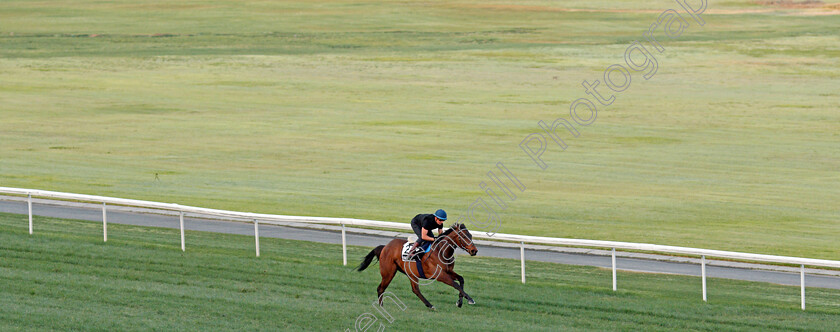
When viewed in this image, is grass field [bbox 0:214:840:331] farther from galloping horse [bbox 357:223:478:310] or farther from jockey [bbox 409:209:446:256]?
jockey [bbox 409:209:446:256]

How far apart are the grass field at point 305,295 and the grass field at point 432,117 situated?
4.31m

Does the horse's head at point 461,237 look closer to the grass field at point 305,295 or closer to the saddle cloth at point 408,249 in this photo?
the saddle cloth at point 408,249

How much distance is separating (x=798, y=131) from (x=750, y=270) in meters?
20.2

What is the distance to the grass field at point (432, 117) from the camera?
22.3 m

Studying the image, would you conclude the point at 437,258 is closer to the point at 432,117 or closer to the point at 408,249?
the point at 408,249

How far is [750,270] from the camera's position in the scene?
617 inches

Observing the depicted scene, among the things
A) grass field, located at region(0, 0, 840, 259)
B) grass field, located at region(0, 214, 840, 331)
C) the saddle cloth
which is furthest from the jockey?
grass field, located at region(0, 0, 840, 259)

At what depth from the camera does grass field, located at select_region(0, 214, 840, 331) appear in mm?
11570

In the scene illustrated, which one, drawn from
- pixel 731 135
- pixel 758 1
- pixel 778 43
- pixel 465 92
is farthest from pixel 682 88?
pixel 758 1

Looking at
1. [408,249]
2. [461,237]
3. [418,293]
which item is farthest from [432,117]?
[461,237]

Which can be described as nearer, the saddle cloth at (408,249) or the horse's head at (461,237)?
the horse's head at (461,237)

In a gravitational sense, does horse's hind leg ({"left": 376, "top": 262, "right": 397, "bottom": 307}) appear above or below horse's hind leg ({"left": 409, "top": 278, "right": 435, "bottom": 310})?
above

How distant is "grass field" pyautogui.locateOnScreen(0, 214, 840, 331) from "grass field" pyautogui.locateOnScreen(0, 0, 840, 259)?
4315 millimetres

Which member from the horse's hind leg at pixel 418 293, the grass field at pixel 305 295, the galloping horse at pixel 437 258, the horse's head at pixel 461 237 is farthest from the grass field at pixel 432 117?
the horse's head at pixel 461 237
